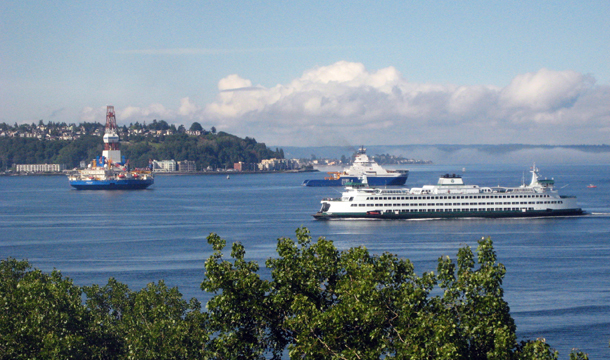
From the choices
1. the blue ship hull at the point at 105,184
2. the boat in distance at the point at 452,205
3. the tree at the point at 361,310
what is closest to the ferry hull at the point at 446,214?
the boat in distance at the point at 452,205

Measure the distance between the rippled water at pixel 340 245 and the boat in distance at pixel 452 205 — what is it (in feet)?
4.18

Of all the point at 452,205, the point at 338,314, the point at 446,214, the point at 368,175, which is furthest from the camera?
the point at 368,175

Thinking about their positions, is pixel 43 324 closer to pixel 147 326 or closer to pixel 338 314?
pixel 147 326

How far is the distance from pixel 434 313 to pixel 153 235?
3885 centimetres

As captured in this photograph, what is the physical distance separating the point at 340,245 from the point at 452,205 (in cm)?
1778

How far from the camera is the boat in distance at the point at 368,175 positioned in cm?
11850

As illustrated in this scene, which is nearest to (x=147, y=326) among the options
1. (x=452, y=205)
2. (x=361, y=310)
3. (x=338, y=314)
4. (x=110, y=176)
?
(x=338, y=314)

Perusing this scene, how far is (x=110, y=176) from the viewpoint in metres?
122

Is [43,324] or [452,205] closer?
[43,324]

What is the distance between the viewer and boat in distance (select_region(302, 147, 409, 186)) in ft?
389

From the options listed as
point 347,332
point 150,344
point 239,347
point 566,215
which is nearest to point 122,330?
point 150,344

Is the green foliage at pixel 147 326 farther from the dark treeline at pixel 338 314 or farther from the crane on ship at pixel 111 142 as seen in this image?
the crane on ship at pixel 111 142

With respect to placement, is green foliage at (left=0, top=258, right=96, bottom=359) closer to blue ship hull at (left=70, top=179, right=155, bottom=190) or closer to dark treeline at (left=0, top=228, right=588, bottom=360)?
dark treeline at (left=0, top=228, right=588, bottom=360)

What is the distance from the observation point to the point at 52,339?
41.9 feet
